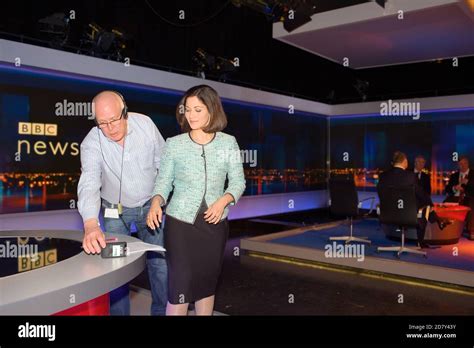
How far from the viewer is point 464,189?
627 centimetres

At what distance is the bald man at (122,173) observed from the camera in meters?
1.81

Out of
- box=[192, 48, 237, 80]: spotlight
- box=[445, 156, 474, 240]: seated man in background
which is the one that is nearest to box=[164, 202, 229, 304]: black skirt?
box=[445, 156, 474, 240]: seated man in background

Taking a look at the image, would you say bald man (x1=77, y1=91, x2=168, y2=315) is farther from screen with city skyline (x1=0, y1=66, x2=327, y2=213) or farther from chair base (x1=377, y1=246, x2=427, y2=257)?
Result: screen with city skyline (x1=0, y1=66, x2=327, y2=213)

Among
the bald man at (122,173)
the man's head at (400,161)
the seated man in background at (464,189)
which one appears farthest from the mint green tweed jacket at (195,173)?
the seated man in background at (464,189)

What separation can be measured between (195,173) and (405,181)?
3594 mm

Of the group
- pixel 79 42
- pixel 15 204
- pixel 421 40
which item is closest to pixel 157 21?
pixel 79 42

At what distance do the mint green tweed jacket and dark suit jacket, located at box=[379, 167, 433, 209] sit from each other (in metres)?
3.39

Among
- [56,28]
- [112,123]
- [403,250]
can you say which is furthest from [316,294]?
[56,28]

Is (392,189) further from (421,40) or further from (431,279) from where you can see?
(421,40)

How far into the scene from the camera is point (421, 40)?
6000mm

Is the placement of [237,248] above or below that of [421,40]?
below

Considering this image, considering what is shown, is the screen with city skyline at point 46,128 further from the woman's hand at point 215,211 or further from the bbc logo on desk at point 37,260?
the woman's hand at point 215,211

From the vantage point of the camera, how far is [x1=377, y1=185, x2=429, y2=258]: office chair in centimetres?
458
